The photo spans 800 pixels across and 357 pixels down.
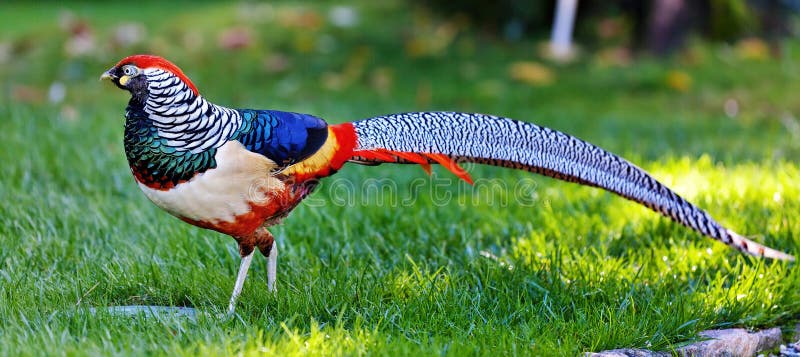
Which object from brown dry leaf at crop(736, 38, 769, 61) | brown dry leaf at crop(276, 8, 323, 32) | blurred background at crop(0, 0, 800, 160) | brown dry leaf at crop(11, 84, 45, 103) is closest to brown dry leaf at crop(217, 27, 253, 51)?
blurred background at crop(0, 0, 800, 160)

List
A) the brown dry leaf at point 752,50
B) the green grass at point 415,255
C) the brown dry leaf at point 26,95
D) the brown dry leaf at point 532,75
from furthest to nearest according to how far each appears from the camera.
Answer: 1. the brown dry leaf at point 752,50
2. the brown dry leaf at point 532,75
3. the brown dry leaf at point 26,95
4. the green grass at point 415,255

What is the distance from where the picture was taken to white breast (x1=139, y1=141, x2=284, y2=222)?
2.65 m

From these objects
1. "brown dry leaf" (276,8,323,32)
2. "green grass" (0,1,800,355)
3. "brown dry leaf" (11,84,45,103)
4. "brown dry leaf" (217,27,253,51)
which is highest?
"brown dry leaf" (276,8,323,32)

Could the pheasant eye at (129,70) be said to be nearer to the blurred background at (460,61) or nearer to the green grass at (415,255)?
the green grass at (415,255)

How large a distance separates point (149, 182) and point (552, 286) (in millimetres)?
1473

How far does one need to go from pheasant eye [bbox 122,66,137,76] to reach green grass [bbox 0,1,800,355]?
2.44 ft

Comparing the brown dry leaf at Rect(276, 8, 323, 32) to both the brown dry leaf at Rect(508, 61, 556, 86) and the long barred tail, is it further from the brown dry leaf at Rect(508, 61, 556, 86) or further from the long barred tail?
the long barred tail

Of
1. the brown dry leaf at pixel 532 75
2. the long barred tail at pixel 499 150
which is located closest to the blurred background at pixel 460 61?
the brown dry leaf at pixel 532 75

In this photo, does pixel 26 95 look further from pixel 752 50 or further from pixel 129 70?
pixel 752 50

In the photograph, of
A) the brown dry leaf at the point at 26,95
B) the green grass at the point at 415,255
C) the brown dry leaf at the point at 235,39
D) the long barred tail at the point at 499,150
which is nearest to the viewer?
the green grass at the point at 415,255

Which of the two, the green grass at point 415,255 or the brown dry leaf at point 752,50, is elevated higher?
the brown dry leaf at point 752,50

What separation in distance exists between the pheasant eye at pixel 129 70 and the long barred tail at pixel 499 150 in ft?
2.38

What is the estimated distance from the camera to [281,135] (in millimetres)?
2818

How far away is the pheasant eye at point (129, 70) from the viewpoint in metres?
2.63
